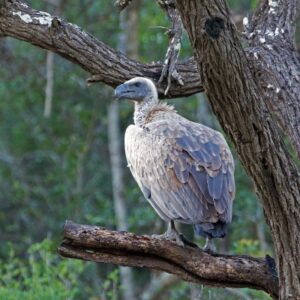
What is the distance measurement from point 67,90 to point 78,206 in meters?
1.86

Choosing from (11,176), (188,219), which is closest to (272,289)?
(188,219)

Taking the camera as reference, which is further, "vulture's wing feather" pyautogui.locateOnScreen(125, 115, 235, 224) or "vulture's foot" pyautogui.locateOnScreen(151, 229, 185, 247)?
"vulture's wing feather" pyautogui.locateOnScreen(125, 115, 235, 224)

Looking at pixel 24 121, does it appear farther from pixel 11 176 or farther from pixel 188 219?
pixel 188 219

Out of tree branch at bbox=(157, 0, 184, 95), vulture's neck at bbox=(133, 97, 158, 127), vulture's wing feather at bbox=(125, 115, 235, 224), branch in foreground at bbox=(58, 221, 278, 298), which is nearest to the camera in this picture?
branch in foreground at bbox=(58, 221, 278, 298)

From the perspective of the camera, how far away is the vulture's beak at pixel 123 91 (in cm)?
870

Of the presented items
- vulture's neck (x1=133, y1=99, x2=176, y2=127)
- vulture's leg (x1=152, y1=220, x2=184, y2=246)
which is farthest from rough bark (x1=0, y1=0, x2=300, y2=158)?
vulture's leg (x1=152, y1=220, x2=184, y2=246)

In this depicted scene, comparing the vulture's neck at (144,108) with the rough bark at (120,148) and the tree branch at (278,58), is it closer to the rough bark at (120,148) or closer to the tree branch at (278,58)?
the tree branch at (278,58)

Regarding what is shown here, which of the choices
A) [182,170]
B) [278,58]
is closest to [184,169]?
[182,170]

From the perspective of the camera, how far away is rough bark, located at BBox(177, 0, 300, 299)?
5.75 metres

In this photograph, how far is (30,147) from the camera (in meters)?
18.8

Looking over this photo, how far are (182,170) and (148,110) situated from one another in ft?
4.64

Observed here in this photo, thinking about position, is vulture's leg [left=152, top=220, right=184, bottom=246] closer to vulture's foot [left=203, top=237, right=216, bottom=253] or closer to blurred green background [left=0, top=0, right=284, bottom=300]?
vulture's foot [left=203, top=237, right=216, bottom=253]

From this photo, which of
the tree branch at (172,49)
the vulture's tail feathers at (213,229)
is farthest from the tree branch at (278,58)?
the vulture's tail feathers at (213,229)

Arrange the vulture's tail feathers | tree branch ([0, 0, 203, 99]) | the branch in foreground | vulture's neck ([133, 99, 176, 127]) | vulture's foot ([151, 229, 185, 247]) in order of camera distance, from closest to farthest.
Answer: the branch in foreground, vulture's foot ([151, 229, 185, 247]), the vulture's tail feathers, tree branch ([0, 0, 203, 99]), vulture's neck ([133, 99, 176, 127])
